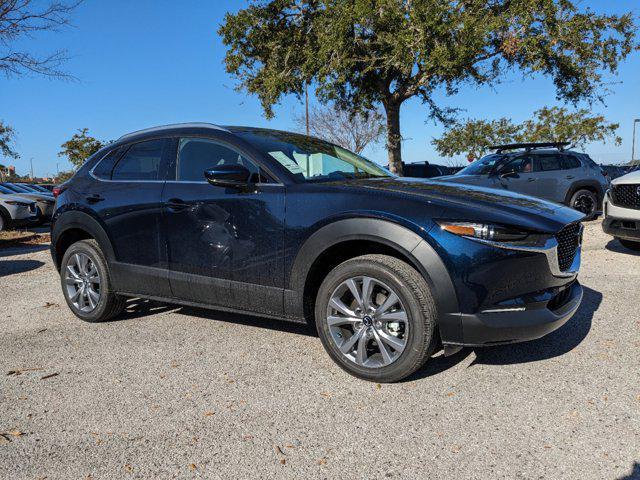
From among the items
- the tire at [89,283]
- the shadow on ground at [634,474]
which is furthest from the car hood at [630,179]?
the tire at [89,283]

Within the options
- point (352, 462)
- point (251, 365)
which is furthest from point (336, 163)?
point (352, 462)

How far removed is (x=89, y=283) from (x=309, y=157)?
92.5 inches

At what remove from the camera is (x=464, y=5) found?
1574 centimetres

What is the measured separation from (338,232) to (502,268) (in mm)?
999

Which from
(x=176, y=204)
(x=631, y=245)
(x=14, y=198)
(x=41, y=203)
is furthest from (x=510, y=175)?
(x=14, y=198)

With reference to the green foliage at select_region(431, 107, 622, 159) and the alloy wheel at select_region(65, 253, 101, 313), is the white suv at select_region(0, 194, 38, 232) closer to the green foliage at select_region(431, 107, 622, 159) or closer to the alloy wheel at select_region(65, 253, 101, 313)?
the alloy wheel at select_region(65, 253, 101, 313)

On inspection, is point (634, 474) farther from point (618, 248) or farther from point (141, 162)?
point (618, 248)

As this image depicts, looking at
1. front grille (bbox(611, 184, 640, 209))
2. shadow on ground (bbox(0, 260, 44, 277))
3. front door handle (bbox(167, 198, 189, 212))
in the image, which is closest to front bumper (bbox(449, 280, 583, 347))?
front door handle (bbox(167, 198, 189, 212))

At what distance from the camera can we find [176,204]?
13.0 ft

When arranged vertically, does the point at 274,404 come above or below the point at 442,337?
below

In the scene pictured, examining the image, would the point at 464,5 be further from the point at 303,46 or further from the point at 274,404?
the point at 274,404

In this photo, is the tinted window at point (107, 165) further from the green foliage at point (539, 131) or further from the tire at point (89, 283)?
the green foliage at point (539, 131)

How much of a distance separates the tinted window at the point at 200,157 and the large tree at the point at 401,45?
12.0 metres

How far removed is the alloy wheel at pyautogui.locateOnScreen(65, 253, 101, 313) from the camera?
15.2 ft
